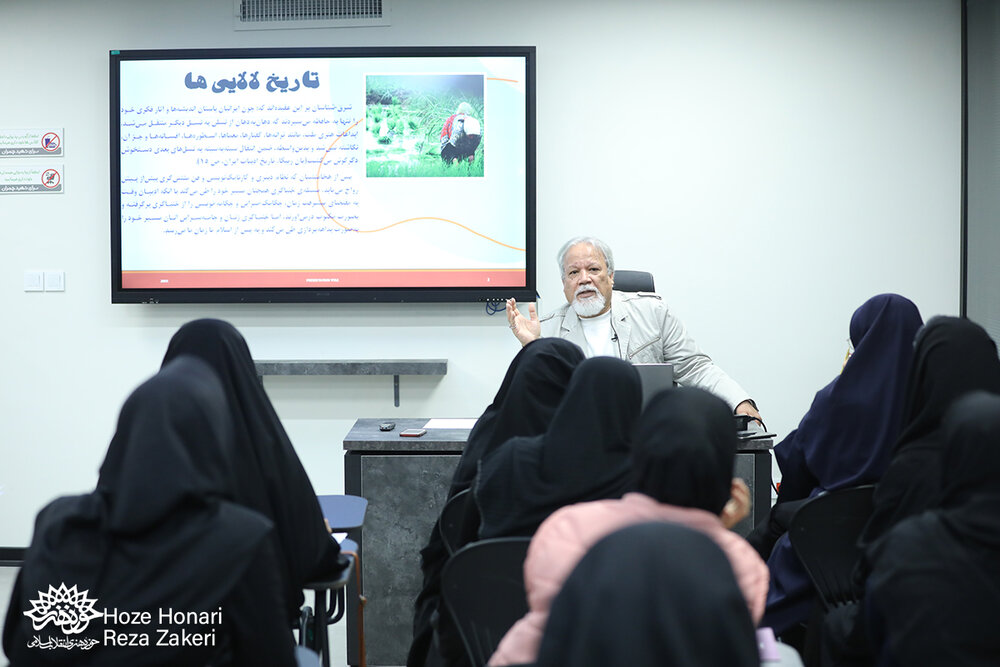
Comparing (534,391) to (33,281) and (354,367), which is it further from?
(33,281)

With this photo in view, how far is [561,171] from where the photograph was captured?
4367 mm

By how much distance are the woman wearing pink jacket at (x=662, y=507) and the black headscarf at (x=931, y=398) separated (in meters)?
0.72

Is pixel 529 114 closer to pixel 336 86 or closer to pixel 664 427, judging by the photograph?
pixel 336 86

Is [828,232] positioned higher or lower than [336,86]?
lower

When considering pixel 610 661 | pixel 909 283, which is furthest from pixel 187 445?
pixel 909 283

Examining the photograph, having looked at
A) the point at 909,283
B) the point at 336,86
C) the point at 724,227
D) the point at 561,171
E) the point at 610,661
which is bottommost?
the point at 610,661

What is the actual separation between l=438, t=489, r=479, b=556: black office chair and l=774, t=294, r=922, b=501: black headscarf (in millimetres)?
996

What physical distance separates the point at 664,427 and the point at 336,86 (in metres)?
3.44

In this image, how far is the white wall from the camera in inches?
171

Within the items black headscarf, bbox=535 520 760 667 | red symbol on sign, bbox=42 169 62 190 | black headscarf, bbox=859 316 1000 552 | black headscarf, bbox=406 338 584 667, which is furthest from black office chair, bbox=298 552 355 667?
red symbol on sign, bbox=42 169 62 190

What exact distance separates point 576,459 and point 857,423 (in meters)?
1.00

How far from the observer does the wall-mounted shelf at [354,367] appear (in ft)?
14.0

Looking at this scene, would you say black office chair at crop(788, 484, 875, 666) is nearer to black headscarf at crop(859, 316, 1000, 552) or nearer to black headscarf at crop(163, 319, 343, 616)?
black headscarf at crop(859, 316, 1000, 552)

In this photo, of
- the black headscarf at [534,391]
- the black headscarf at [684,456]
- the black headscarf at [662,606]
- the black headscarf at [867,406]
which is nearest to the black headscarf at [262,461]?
the black headscarf at [534,391]
